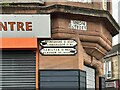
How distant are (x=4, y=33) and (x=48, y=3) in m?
1.57

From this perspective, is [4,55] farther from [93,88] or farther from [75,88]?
[93,88]

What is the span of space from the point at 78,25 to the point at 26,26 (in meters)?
1.55

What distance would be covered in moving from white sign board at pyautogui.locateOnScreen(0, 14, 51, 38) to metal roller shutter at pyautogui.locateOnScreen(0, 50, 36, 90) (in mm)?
581

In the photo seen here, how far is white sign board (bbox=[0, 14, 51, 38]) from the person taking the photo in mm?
11688

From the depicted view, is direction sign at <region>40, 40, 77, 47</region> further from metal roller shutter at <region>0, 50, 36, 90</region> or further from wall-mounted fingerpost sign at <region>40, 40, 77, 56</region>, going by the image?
metal roller shutter at <region>0, 50, 36, 90</region>

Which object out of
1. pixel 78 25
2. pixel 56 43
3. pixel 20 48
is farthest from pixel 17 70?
pixel 78 25

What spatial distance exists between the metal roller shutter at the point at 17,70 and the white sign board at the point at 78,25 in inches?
Result: 55.8

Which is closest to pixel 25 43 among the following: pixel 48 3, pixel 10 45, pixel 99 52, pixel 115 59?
pixel 10 45

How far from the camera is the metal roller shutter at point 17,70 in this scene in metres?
11.8

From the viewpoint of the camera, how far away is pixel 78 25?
A: 12117mm

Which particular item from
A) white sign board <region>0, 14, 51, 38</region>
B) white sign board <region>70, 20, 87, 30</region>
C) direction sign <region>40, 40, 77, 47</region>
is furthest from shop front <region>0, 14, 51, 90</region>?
white sign board <region>70, 20, 87, 30</region>

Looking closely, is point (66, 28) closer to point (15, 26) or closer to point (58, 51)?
point (58, 51)

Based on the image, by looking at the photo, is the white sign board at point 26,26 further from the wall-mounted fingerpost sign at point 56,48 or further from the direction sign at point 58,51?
the direction sign at point 58,51

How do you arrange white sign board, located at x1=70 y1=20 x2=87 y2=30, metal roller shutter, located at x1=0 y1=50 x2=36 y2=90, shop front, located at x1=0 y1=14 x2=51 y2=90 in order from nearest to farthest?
1. shop front, located at x1=0 y1=14 x2=51 y2=90
2. metal roller shutter, located at x1=0 y1=50 x2=36 y2=90
3. white sign board, located at x1=70 y1=20 x2=87 y2=30
